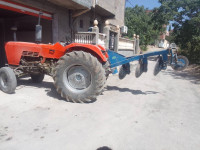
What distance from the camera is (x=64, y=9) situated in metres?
9.59

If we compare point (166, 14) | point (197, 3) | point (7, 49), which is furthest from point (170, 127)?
point (166, 14)

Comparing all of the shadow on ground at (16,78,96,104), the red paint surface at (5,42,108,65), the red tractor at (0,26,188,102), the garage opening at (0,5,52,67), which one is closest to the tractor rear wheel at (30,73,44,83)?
the shadow on ground at (16,78,96,104)

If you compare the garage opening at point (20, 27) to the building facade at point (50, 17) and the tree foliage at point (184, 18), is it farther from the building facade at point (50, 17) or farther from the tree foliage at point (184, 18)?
the tree foliage at point (184, 18)

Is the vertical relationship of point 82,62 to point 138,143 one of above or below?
above

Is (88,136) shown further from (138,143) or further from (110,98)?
(110,98)

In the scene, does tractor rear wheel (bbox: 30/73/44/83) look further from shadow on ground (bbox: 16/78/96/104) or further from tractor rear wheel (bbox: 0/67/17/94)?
tractor rear wheel (bbox: 0/67/17/94)

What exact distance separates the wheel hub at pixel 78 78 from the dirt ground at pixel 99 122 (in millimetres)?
477

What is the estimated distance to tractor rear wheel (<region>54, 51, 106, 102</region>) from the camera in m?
4.44

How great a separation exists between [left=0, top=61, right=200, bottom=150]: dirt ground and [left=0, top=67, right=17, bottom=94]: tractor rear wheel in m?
0.20

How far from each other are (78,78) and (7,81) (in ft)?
6.32

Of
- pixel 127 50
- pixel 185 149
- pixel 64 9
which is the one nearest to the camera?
pixel 185 149

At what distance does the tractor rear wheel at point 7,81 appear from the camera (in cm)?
499

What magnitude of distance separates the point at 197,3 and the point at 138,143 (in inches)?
693

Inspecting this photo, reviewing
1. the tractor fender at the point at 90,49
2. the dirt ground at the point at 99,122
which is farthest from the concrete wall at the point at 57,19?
the dirt ground at the point at 99,122
